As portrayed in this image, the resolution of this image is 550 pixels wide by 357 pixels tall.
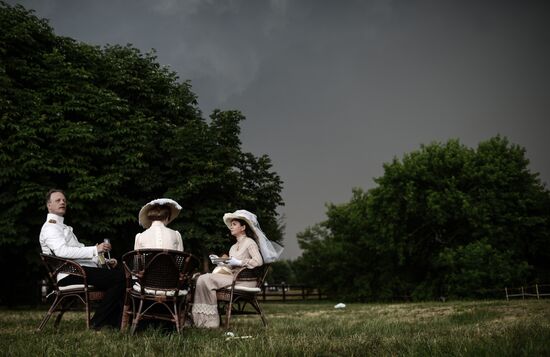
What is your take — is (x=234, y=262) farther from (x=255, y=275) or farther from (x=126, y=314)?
(x=126, y=314)

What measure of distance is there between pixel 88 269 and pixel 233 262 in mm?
2130

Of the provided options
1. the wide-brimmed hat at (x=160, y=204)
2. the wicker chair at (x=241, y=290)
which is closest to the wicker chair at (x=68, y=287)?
the wide-brimmed hat at (x=160, y=204)

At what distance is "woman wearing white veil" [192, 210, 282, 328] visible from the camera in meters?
7.36

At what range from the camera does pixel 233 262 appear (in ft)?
24.7

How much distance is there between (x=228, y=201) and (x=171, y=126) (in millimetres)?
4084

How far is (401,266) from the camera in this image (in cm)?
3869

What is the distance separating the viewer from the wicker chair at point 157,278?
6.07 meters

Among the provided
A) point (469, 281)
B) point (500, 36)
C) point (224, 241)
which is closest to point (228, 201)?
point (224, 241)

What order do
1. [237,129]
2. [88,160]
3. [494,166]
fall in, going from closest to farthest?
[88,160]
[237,129]
[494,166]

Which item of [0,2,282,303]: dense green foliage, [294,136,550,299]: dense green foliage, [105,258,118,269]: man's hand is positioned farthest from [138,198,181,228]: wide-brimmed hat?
[294,136,550,299]: dense green foliage

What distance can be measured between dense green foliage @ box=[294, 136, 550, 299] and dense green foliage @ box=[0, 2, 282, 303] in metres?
15.6

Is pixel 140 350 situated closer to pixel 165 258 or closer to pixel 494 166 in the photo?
pixel 165 258

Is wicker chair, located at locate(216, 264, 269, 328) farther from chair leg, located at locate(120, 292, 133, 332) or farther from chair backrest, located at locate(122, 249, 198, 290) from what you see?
chair leg, located at locate(120, 292, 133, 332)

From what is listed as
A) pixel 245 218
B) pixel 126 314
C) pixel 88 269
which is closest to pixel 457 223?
pixel 245 218
